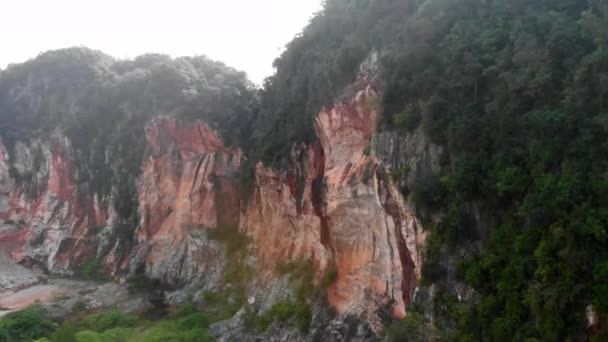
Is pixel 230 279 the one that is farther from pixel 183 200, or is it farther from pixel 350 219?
pixel 350 219

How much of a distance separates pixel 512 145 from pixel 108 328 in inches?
642

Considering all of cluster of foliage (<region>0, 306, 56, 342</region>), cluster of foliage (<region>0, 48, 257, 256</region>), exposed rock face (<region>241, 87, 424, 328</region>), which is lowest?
cluster of foliage (<region>0, 306, 56, 342</region>)

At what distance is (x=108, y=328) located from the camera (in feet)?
70.1

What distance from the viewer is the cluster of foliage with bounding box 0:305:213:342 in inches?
744

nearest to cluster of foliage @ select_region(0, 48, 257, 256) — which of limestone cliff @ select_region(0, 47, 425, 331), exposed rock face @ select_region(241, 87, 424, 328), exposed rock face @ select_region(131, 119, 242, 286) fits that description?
limestone cliff @ select_region(0, 47, 425, 331)

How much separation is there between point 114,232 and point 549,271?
27.7 metres

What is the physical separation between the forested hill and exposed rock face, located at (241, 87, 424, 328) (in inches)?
60.2

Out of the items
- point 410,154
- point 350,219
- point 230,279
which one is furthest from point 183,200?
point 410,154

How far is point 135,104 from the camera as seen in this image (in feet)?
113

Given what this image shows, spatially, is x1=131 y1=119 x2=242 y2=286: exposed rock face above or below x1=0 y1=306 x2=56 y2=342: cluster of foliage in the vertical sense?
above

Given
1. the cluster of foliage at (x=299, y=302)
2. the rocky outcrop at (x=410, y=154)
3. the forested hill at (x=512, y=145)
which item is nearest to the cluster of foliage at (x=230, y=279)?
the cluster of foliage at (x=299, y=302)

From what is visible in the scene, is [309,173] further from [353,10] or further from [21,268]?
[21,268]

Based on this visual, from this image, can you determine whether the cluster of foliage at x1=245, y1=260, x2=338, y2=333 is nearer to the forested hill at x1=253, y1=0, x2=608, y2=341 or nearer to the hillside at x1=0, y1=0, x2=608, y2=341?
the hillside at x1=0, y1=0, x2=608, y2=341

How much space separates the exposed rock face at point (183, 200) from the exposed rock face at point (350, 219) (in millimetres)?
5333
